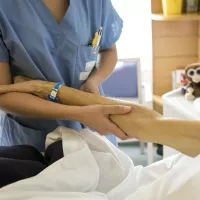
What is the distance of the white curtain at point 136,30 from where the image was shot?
212 centimetres

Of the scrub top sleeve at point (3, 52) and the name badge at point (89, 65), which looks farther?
the name badge at point (89, 65)

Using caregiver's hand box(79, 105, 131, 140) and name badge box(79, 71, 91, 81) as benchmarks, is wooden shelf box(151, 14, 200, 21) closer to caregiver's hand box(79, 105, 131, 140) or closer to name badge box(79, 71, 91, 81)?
name badge box(79, 71, 91, 81)

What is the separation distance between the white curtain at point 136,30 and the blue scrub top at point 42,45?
1071mm

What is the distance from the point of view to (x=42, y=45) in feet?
2.97

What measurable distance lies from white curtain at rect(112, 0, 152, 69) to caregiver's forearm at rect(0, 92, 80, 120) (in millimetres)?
1362

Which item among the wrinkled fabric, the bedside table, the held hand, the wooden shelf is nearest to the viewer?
the wrinkled fabric

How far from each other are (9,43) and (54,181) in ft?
1.12

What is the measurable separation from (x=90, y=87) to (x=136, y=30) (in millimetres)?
1270

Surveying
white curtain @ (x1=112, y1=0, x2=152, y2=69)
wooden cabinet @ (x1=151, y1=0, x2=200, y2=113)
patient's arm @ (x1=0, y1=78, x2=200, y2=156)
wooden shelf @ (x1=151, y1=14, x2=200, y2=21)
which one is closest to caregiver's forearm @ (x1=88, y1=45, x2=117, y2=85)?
patient's arm @ (x1=0, y1=78, x2=200, y2=156)

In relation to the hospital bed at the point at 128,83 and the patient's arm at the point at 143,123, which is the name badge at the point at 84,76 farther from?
the hospital bed at the point at 128,83

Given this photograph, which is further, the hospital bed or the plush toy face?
the hospital bed

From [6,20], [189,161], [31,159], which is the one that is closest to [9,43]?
[6,20]

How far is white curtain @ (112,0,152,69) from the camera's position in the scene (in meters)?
2.12

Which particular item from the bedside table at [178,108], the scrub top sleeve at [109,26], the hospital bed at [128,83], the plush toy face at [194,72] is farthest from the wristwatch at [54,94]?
the hospital bed at [128,83]
